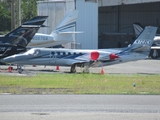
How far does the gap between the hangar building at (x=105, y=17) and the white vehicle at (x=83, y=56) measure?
14233 mm

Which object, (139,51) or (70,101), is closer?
(70,101)

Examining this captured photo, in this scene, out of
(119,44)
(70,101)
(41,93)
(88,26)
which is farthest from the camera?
(119,44)

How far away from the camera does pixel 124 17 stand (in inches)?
2552

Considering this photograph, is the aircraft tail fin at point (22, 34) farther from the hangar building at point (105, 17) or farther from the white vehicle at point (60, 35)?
the hangar building at point (105, 17)

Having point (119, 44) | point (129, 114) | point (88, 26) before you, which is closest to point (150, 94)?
point (129, 114)

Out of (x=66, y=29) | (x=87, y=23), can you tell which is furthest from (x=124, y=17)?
(x=66, y=29)

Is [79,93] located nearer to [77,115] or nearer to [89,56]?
[77,115]

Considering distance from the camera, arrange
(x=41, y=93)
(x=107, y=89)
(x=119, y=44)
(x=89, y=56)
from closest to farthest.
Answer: (x=41, y=93), (x=107, y=89), (x=89, y=56), (x=119, y=44)

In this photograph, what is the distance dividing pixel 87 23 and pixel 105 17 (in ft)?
Result: 55.2

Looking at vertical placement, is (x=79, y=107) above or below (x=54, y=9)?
below

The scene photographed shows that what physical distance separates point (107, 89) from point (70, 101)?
447cm

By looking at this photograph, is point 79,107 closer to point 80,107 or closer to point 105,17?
point 80,107

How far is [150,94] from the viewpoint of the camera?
18.4 meters

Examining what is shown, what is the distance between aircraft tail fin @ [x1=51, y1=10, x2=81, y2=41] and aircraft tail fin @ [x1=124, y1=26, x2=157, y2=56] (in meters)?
8.99
